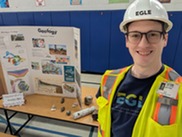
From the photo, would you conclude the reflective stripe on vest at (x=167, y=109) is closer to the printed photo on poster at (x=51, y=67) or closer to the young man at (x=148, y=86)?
the young man at (x=148, y=86)

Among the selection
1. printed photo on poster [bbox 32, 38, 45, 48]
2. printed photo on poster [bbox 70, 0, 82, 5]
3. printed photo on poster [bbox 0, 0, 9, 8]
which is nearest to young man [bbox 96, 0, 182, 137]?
printed photo on poster [bbox 32, 38, 45, 48]

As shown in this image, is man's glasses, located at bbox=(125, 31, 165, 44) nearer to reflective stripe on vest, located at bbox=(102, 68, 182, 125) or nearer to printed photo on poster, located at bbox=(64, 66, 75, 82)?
reflective stripe on vest, located at bbox=(102, 68, 182, 125)

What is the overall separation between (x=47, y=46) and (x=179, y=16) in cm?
238

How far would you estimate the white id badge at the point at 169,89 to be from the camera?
77 centimetres

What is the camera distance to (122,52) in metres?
3.23

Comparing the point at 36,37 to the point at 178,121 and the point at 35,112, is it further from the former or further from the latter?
the point at 178,121

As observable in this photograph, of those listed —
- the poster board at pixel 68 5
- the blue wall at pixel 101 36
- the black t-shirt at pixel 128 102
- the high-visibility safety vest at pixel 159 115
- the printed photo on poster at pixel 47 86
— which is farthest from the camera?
the blue wall at pixel 101 36

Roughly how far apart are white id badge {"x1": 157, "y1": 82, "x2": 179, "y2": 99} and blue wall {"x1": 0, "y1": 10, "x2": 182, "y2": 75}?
2.38 meters

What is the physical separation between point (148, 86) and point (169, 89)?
0.35 ft

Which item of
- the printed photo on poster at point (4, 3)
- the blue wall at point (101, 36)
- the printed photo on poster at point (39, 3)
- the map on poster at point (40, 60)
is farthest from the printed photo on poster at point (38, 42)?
the printed photo on poster at point (4, 3)

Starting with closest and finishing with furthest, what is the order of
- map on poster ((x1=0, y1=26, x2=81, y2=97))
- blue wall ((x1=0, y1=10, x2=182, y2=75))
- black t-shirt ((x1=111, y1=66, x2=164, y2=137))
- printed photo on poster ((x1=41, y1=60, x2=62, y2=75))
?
black t-shirt ((x1=111, y1=66, x2=164, y2=137)), map on poster ((x1=0, y1=26, x2=81, y2=97)), printed photo on poster ((x1=41, y1=60, x2=62, y2=75)), blue wall ((x1=0, y1=10, x2=182, y2=75))

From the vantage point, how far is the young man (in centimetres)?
75

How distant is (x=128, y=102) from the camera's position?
0.89 m

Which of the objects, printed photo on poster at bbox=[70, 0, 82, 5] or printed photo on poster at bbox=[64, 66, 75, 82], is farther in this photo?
printed photo on poster at bbox=[70, 0, 82, 5]
